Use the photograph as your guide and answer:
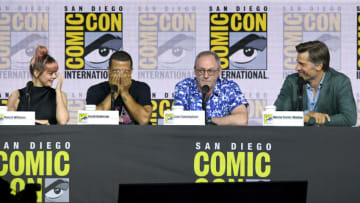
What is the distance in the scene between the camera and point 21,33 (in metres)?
4.33

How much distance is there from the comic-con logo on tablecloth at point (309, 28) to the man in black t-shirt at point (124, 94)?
5.10ft

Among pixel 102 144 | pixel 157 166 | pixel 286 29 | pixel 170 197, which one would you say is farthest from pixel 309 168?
pixel 286 29

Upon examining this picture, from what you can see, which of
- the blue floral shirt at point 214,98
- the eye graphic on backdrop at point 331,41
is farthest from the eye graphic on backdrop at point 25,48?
the eye graphic on backdrop at point 331,41

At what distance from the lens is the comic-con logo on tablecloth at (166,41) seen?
170 inches

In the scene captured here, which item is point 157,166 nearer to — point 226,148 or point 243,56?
point 226,148

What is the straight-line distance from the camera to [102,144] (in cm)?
214

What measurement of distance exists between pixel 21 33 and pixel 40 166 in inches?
101

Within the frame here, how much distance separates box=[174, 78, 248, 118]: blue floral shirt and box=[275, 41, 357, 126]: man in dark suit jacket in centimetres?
46

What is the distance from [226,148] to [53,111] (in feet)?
5.76

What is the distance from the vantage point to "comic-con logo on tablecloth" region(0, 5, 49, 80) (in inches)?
170

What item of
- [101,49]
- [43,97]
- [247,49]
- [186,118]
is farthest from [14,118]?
[247,49]

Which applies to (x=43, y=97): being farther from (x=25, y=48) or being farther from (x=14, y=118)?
(x=14, y=118)

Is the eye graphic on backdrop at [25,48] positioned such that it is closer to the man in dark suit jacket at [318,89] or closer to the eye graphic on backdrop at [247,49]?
→ the eye graphic on backdrop at [247,49]

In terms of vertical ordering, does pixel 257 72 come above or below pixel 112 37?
below
